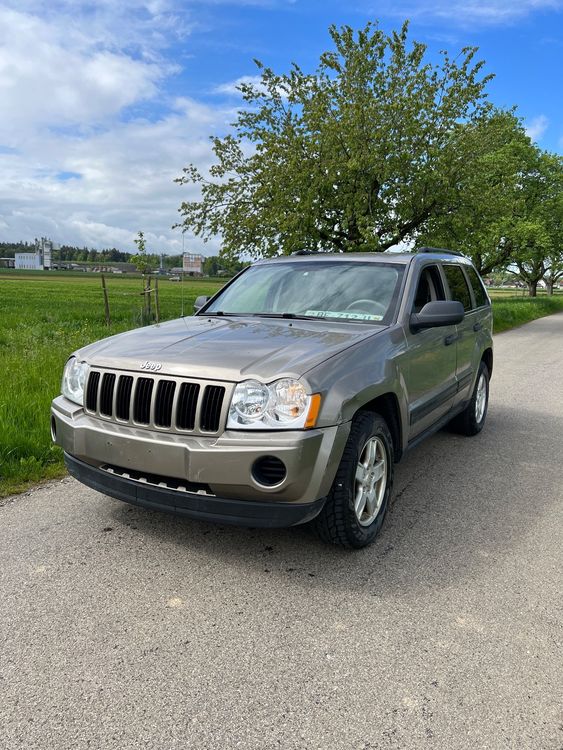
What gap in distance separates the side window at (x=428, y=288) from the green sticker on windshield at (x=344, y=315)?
0.37m

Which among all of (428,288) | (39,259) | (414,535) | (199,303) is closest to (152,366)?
(414,535)

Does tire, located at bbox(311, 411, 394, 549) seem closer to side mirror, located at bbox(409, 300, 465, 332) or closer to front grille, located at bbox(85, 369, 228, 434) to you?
front grille, located at bbox(85, 369, 228, 434)

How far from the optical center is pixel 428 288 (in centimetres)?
454

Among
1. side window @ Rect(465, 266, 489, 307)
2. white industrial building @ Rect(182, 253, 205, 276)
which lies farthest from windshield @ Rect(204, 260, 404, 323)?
white industrial building @ Rect(182, 253, 205, 276)

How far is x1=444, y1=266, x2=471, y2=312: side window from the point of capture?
511cm

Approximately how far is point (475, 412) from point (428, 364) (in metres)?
1.95

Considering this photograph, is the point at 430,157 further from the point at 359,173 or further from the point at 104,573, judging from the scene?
the point at 104,573

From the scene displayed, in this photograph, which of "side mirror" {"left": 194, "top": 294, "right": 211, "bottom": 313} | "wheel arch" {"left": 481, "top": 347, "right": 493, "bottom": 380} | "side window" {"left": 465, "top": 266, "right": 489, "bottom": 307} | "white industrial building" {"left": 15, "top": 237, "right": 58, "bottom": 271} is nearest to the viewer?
"side mirror" {"left": 194, "top": 294, "right": 211, "bottom": 313}

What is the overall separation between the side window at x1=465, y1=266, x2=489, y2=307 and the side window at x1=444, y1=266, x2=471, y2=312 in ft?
0.90

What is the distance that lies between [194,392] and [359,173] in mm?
18822

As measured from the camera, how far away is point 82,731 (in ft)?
6.40

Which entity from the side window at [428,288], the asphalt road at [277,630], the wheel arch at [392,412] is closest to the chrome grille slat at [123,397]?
the asphalt road at [277,630]

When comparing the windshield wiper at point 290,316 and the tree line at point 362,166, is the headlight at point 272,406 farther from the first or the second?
the tree line at point 362,166

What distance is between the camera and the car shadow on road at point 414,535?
3.04 m
